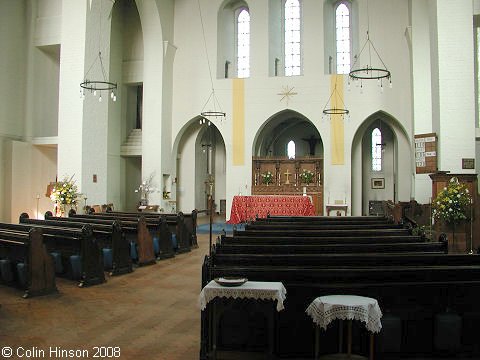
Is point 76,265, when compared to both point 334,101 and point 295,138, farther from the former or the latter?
point 295,138

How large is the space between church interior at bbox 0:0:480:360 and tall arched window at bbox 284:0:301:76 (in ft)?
0.20

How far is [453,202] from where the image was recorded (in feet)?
32.3

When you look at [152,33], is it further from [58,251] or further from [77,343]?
[77,343]

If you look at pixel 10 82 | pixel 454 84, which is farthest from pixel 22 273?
pixel 10 82

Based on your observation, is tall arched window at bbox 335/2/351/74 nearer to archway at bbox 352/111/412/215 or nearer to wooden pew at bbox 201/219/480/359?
archway at bbox 352/111/412/215

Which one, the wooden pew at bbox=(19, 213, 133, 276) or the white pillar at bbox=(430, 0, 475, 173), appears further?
the white pillar at bbox=(430, 0, 475, 173)

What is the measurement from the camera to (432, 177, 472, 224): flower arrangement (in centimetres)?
986

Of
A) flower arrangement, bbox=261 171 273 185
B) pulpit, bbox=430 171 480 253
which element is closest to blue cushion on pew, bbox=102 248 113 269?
pulpit, bbox=430 171 480 253

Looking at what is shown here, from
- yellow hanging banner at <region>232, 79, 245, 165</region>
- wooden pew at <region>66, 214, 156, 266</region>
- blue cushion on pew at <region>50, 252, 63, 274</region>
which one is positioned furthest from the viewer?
yellow hanging banner at <region>232, 79, 245, 165</region>

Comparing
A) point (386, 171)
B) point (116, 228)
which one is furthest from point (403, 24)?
point (116, 228)

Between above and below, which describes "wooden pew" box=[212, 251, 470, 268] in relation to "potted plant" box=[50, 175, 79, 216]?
below

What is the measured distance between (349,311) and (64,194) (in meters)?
11.1

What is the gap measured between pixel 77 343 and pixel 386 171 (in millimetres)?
18911

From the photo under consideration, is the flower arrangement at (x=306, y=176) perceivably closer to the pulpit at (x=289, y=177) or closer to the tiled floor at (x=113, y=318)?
the pulpit at (x=289, y=177)
